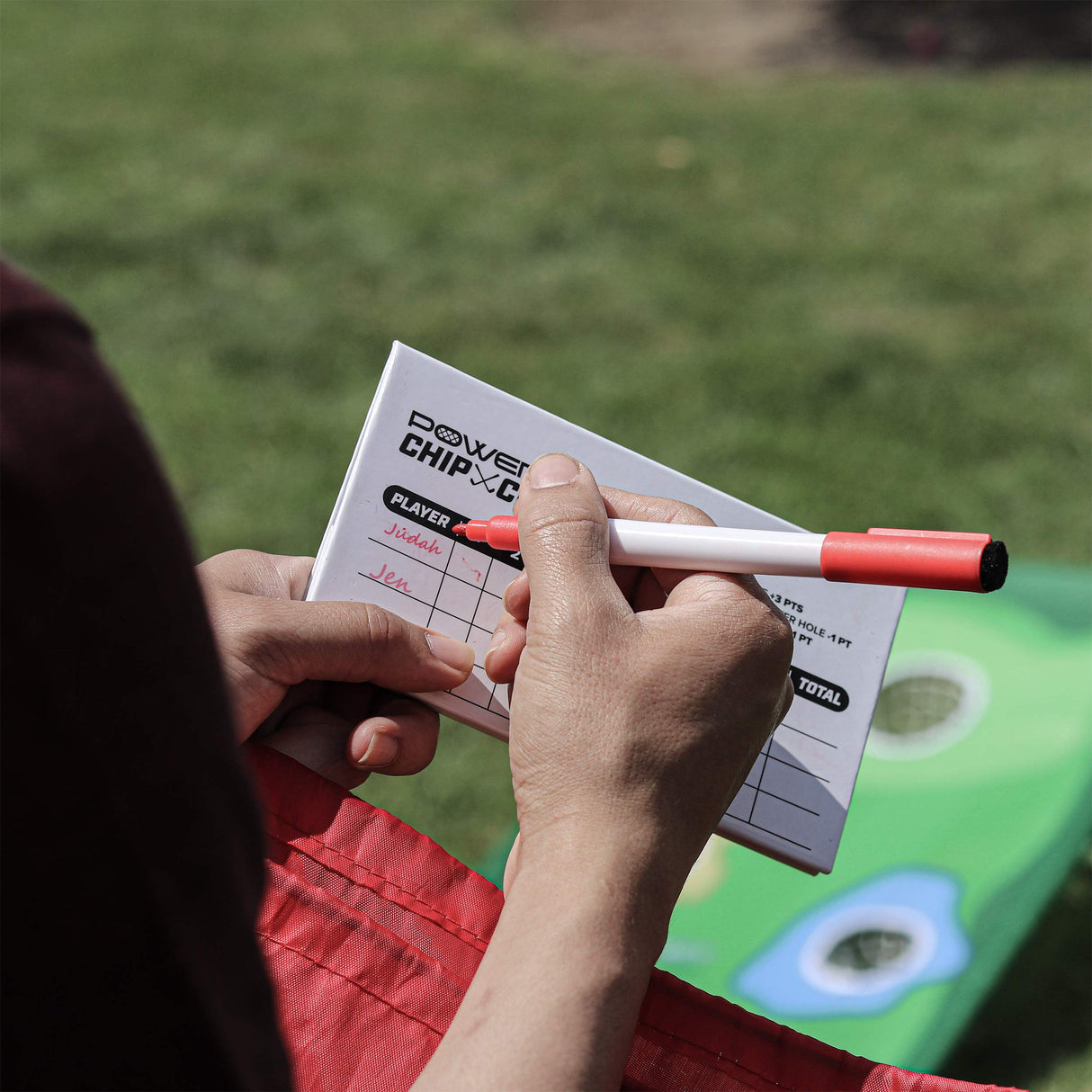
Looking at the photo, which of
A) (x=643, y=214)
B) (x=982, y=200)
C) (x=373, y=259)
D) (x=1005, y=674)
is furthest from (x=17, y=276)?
(x=982, y=200)

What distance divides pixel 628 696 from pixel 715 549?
14 centimetres

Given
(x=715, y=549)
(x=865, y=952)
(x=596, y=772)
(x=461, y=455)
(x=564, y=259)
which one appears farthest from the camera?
(x=564, y=259)

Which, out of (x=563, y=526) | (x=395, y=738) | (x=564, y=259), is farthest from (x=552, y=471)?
(x=564, y=259)

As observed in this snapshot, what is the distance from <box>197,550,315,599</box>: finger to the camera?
3.26 ft

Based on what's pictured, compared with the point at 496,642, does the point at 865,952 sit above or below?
below

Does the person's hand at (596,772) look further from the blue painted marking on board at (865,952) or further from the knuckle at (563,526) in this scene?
the blue painted marking on board at (865,952)

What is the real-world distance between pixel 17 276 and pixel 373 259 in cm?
315

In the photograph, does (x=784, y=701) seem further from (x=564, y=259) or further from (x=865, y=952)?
(x=564, y=259)

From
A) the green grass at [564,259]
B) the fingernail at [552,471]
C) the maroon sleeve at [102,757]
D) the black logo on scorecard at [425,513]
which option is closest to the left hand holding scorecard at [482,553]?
the black logo on scorecard at [425,513]

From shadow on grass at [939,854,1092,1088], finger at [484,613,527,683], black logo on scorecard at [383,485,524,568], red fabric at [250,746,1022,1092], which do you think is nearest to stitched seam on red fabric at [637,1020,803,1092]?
red fabric at [250,746,1022,1092]

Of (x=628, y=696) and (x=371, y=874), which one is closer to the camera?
(x=628, y=696)

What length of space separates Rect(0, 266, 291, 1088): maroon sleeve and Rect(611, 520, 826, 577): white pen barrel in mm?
420

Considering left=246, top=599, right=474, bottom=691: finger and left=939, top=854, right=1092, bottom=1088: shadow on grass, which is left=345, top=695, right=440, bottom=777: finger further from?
left=939, top=854, right=1092, bottom=1088: shadow on grass

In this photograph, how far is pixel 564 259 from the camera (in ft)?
11.3
